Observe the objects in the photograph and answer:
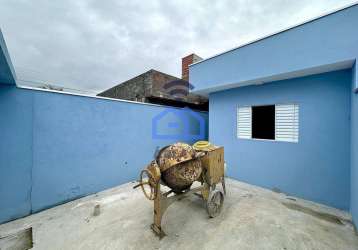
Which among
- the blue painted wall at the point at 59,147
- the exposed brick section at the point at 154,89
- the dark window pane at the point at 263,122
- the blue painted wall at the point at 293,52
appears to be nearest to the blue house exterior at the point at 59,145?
the blue painted wall at the point at 59,147

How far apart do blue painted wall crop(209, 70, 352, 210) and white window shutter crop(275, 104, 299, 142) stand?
0.13 m

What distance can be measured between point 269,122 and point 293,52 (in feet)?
6.79

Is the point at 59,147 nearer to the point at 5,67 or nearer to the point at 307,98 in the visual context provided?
the point at 5,67

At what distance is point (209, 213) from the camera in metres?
3.01

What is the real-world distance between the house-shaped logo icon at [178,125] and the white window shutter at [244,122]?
2.51 meters

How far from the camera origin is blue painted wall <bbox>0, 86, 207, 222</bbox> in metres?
3.08

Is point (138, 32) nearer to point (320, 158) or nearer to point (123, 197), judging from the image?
point (123, 197)

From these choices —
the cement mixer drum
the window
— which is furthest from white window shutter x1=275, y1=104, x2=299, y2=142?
the cement mixer drum

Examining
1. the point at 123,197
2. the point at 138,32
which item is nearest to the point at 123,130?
the point at 123,197

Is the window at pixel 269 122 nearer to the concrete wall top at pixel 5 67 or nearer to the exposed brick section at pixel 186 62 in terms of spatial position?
the exposed brick section at pixel 186 62

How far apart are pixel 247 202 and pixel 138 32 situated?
6310 millimetres

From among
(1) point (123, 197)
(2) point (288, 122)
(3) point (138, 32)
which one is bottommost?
(1) point (123, 197)

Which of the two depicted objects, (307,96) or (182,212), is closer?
(182,212)

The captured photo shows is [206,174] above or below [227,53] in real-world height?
below
